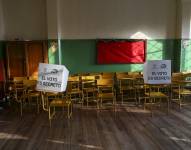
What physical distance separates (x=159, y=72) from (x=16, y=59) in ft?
16.0

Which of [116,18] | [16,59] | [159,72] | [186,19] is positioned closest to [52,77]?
[159,72]

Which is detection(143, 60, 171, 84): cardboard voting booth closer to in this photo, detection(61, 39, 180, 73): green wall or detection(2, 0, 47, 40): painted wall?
detection(61, 39, 180, 73): green wall

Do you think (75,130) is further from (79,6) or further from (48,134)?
(79,6)

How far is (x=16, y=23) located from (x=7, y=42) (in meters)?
0.89

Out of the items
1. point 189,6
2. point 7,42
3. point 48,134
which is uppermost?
point 189,6

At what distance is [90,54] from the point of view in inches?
A: 353

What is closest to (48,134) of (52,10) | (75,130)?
(75,130)

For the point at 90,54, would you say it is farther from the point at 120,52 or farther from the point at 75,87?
the point at 75,87

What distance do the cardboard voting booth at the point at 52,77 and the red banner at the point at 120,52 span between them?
12.7 ft

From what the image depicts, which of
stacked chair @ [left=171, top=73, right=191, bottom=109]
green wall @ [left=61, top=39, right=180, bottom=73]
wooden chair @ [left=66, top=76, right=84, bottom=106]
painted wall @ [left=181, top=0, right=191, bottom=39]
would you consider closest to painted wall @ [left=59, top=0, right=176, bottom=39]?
green wall @ [left=61, top=39, right=180, bottom=73]

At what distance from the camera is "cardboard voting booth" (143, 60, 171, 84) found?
5980 mm

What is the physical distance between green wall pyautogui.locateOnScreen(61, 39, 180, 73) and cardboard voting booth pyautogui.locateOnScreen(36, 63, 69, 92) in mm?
3671

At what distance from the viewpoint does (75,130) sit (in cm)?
529

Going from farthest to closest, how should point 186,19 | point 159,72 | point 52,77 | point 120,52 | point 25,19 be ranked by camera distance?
1. point 120,52
2. point 186,19
3. point 25,19
4. point 159,72
5. point 52,77
